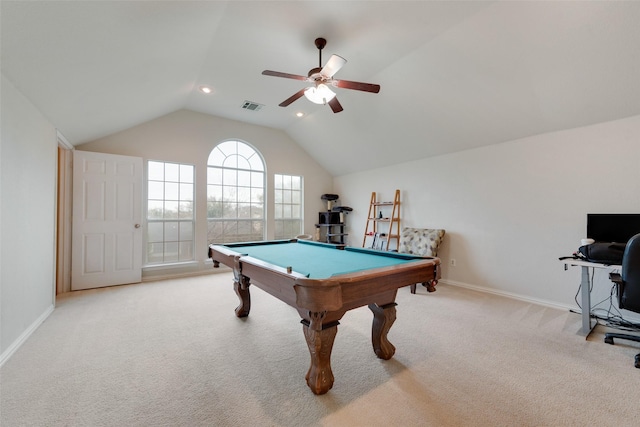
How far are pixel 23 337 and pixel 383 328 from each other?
3187 mm

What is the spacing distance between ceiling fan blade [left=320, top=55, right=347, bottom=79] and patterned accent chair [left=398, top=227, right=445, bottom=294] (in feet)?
9.97

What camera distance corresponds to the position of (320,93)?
8.57ft

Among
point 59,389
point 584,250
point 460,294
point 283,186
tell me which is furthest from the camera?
point 283,186

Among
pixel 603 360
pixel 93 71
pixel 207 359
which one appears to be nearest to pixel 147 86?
pixel 93 71

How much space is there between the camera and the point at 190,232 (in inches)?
193

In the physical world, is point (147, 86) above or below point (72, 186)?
above

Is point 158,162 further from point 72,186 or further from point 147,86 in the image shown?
point 147,86

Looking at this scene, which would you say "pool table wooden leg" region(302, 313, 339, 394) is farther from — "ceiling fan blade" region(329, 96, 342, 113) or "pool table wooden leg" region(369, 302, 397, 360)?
"ceiling fan blade" region(329, 96, 342, 113)

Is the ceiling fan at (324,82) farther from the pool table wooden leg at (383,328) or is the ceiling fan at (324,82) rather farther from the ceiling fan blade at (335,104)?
the pool table wooden leg at (383,328)

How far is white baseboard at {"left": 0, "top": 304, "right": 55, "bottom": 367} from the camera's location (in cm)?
203

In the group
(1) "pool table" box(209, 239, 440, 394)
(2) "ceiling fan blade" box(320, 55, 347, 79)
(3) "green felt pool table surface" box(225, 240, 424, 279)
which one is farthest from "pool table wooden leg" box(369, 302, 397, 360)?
(2) "ceiling fan blade" box(320, 55, 347, 79)

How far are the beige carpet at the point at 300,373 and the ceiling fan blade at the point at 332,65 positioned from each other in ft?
8.02

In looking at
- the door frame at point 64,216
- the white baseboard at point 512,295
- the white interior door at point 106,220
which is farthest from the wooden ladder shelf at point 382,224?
the door frame at point 64,216

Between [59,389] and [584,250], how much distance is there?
4500mm
